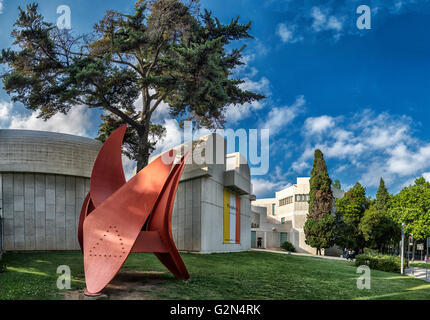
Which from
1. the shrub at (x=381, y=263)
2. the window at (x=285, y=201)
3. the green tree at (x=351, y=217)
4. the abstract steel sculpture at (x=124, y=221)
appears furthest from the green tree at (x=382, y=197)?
the abstract steel sculpture at (x=124, y=221)

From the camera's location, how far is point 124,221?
918cm

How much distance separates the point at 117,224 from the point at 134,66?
14.6 m

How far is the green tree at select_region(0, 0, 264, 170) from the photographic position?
54.1 ft

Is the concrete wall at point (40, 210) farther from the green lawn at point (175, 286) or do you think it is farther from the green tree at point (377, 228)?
the green tree at point (377, 228)

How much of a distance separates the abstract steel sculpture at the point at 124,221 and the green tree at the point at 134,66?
6.89 m

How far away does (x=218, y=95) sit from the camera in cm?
1725

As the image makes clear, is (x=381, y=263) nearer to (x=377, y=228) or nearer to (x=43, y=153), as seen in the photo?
(x=377, y=228)

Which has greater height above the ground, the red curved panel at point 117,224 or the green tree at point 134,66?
the green tree at point 134,66

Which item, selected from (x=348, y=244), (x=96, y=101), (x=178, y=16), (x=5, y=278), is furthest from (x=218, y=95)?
(x=348, y=244)

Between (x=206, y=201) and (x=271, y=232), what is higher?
(x=206, y=201)

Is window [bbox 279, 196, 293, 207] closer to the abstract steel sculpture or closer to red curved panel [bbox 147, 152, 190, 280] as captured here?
red curved panel [bbox 147, 152, 190, 280]

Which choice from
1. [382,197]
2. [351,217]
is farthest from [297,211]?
[382,197]

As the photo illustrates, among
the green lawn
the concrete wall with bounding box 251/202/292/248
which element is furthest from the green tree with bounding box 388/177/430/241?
the green lawn

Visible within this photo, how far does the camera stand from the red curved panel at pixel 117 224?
8.61 metres
